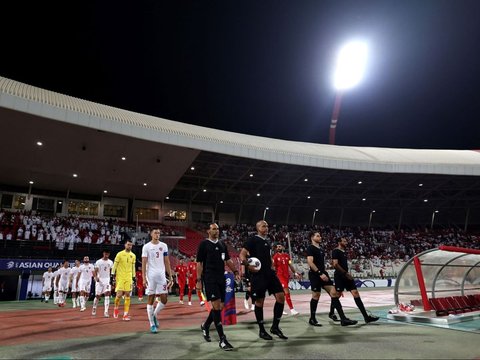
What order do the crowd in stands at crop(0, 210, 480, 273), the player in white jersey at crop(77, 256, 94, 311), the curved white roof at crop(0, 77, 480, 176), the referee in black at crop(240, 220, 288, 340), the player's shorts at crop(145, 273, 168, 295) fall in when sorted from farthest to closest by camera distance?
the crowd in stands at crop(0, 210, 480, 273)
the curved white roof at crop(0, 77, 480, 176)
the player in white jersey at crop(77, 256, 94, 311)
the player's shorts at crop(145, 273, 168, 295)
the referee in black at crop(240, 220, 288, 340)

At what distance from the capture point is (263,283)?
6.77m

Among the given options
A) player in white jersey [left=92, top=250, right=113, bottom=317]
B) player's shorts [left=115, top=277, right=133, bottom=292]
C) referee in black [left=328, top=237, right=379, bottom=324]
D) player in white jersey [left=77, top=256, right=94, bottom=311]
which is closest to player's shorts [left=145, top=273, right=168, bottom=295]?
player's shorts [left=115, top=277, right=133, bottom=292]

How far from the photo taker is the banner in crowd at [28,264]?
19672mm

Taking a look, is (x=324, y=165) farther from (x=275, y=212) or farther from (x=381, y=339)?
(x=381, y=339)

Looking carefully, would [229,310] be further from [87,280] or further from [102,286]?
[87,280]

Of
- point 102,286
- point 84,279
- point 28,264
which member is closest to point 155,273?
point 102,286

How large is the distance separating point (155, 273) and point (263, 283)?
9.00 ft

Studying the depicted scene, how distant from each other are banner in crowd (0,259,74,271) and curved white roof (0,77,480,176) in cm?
829

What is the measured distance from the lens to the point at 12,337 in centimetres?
725

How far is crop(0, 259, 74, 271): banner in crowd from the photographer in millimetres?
19672

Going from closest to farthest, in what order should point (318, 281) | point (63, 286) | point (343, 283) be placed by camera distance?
1. point (318, 281)
2. point (343, 283)
3. point (63, 286)

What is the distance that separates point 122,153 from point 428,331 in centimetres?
2304

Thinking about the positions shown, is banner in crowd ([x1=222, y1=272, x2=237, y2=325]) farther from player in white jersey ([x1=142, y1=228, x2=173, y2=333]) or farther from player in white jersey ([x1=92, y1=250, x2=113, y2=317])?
player in white jersey ([x1=92, y1=250, x2=113, y2=317])

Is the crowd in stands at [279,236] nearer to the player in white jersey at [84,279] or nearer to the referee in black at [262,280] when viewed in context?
the player in white jersey at [84,279]
